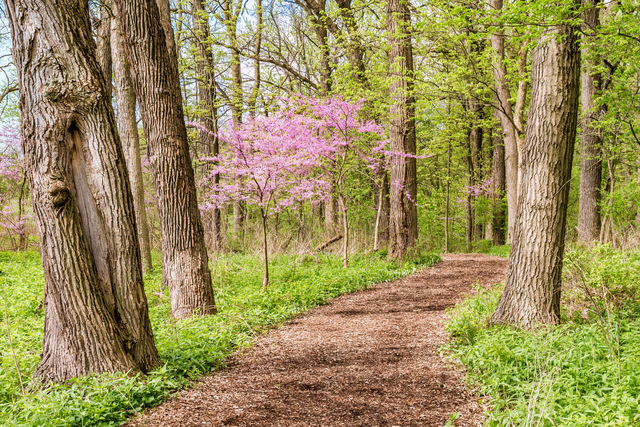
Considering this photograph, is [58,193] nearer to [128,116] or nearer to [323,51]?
[128,116]

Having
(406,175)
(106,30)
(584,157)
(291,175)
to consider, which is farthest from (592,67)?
(106,30)

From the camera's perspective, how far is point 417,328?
16.8 feet

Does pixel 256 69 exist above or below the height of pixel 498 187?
above

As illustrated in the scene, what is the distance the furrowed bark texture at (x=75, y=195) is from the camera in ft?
9.86

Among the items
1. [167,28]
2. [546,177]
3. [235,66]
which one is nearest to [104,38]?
[167,28]

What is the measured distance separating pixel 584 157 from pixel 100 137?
1072 cm

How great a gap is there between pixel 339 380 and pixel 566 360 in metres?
1.86

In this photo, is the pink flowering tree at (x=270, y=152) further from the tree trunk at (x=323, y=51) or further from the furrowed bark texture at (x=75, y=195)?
the furrowed bark texture at (x=75, y=195)

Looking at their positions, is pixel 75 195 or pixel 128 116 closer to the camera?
pixel 75 195

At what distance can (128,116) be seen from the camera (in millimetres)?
8672

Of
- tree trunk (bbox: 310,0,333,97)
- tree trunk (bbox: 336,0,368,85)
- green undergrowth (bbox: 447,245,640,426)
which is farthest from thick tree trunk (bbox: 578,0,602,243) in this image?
tree trunk (bbox: 310,0,333,97)

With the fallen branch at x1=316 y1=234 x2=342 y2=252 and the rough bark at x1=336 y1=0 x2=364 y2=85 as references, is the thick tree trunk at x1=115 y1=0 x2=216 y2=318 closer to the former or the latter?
the fallen branch at x1=316 y1=234 x2=342 y2=252

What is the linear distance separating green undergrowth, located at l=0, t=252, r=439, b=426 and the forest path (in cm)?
21

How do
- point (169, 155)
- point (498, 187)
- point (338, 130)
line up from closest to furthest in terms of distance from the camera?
point (169, 155) < point (338, 130) < point (498, 187)
